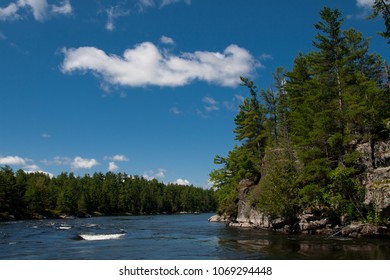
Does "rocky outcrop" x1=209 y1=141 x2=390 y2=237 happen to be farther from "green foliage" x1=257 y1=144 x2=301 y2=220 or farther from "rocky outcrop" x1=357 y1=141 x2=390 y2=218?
"green foliage" x1=257 y1=144 x2=301 y2=220

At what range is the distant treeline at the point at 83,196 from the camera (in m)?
97.5

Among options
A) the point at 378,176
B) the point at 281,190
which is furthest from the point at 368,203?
the point at 281,190

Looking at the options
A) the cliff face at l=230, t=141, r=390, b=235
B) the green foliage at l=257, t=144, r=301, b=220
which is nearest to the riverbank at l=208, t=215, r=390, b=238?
the cliff face at l=230, t=141, r=390, b=235

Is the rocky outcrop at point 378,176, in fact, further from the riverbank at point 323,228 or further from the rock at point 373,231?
the riverbank at point 323,228

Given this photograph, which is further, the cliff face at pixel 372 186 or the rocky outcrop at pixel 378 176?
the cliff face at pixel 372 186

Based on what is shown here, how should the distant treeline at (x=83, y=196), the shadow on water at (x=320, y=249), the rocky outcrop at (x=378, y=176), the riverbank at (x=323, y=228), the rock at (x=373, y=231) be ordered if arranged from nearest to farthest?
the shadow on water at (x=320, y=249)
the rock at (x=373, y=231)
the riverbank at (x=323, y=228)
the rocky outcrop at (x=378, y=176)
the distant treeline at (x=83, y=196)

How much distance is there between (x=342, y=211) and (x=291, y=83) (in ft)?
86.0

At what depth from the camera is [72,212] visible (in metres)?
120

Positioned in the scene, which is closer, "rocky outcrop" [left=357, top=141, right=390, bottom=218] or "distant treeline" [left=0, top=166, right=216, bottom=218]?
"rocky outcrop" [left=357, top=141, right=390, bottom=218]

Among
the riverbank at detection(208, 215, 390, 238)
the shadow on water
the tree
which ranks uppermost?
the tree

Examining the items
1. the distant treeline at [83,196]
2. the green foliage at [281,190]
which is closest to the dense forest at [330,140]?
the green foliage at [281,190]

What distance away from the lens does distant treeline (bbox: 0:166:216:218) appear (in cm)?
9750

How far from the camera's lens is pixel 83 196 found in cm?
13138

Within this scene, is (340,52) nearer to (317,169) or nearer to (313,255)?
(317,169)
